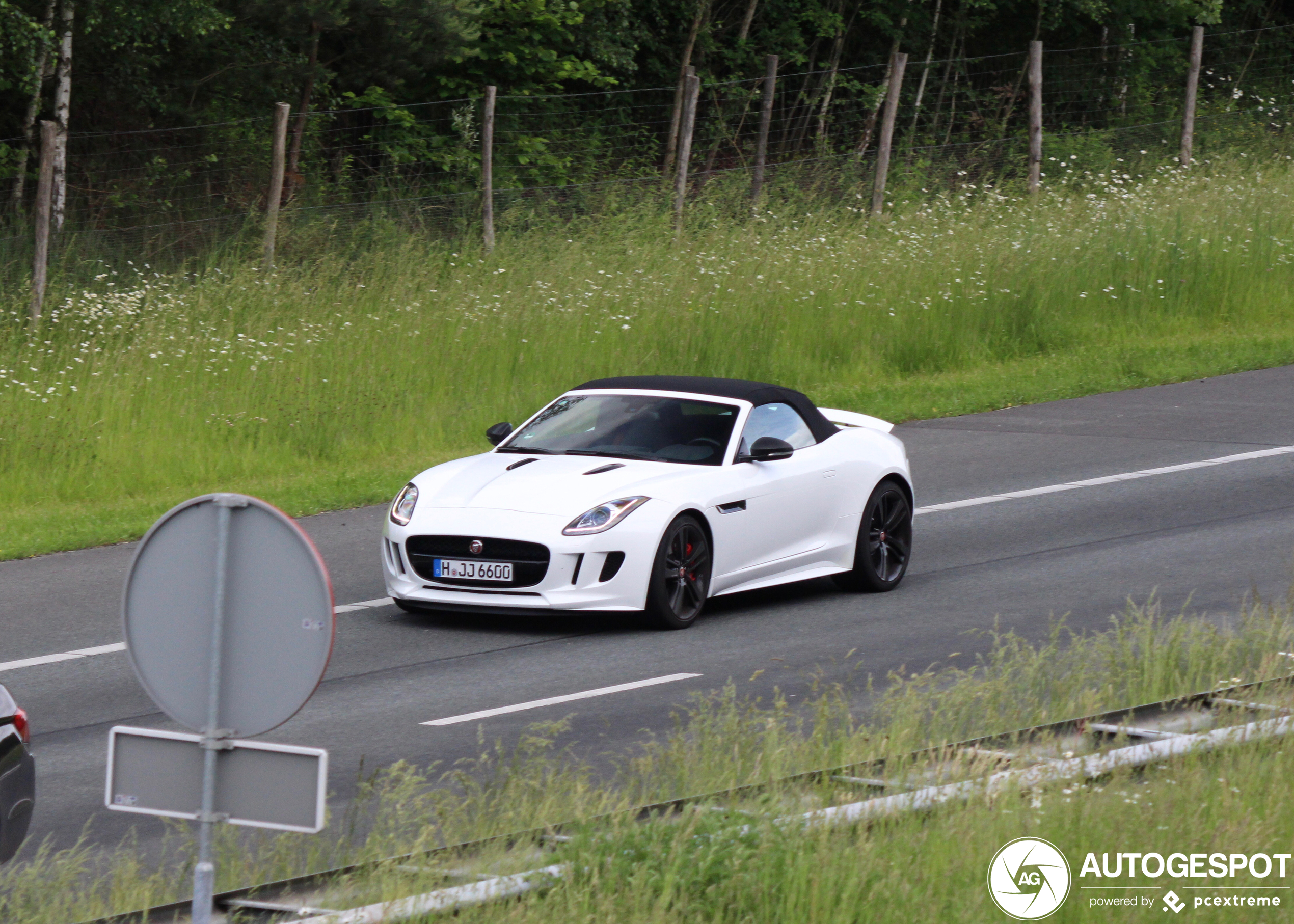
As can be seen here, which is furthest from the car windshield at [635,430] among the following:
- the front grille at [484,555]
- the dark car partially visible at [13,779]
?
the dark car partially visible at [13,779]

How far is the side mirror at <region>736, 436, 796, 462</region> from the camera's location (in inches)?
439

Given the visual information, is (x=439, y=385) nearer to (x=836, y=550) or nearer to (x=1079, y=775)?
(x=836, y=550)

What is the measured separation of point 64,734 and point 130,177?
20097 millimetres

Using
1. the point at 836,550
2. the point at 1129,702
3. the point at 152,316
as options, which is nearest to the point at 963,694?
the point at 1129,702

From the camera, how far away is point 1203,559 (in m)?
12.2

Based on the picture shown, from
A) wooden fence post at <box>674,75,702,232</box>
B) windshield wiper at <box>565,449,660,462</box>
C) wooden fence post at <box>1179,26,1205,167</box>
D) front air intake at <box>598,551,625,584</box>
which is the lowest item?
front air intake at <box>598,551,625,584</box>

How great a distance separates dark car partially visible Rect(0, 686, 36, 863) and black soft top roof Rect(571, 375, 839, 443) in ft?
20.6

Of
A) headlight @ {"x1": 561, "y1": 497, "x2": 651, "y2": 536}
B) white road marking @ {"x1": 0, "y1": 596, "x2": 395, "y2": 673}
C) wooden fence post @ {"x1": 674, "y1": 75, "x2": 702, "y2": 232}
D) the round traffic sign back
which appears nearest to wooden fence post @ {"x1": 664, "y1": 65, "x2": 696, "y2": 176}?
wooden fence post @ {"x1": 674, "y1": 75, "x2": 702, "y2": 232}

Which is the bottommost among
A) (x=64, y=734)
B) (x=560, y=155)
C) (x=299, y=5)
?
(x=64, y=734)

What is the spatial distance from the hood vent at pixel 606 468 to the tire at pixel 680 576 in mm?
572

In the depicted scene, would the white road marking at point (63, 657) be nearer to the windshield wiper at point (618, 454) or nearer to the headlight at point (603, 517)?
the headlight at point (603, 517)

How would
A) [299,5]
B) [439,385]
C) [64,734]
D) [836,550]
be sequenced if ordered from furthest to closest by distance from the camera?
[299,5]
[439,385]
[836,550]
[64,734]

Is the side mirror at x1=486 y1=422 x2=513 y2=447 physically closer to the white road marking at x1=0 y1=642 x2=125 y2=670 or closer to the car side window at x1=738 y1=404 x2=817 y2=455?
the car side window at x1=738 y1=404 x2=817 y2=455

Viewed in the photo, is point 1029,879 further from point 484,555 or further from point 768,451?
point 768,451
